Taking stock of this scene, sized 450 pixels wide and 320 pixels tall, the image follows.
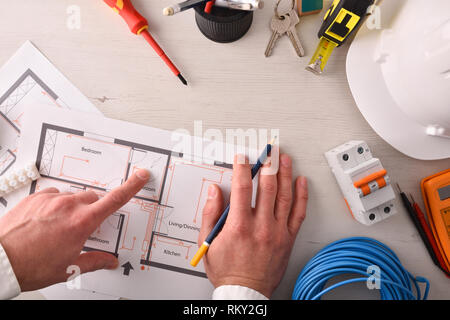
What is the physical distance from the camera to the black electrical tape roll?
1.82 ft

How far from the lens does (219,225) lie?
626 millimetres

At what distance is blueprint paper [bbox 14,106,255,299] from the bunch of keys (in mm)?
270

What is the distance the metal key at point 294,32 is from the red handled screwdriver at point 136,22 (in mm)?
243

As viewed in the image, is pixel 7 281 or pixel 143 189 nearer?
pixel 7 281

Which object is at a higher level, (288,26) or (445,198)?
(288,26)

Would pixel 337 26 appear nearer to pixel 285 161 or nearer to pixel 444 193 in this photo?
pixel 285 161

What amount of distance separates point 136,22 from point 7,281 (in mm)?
548

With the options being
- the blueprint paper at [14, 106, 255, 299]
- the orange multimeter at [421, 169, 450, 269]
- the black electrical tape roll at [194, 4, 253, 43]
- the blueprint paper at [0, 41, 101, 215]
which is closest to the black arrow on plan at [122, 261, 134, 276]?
the blueprint paper at [14, 106, 255, 299]

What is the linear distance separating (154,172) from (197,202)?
11cm

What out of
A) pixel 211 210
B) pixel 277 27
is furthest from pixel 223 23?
pixel 211 210

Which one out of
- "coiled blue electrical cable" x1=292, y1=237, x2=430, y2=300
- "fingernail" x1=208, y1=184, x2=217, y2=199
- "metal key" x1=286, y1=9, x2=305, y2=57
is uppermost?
"metal key" x1=286, y1=9, x2=305, y2=57

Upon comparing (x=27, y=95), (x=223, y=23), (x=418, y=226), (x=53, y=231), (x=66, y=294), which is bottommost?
(x=66, y=294)

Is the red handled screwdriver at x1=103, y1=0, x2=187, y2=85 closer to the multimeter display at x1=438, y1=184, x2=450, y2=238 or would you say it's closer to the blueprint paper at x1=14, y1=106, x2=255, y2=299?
the blueprint paper at x1=14, y1=106, x2=255, y2=299

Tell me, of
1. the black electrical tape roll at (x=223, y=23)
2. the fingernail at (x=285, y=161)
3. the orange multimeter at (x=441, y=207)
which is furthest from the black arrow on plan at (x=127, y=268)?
the orange multimeter at (x=441, y=207)
